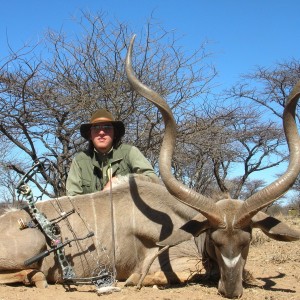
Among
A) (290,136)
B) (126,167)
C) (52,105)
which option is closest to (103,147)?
(126,167)

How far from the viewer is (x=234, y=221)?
10.9 feet

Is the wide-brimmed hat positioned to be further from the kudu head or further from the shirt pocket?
the kudu head

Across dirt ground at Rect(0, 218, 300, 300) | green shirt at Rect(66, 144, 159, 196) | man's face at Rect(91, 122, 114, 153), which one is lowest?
dirt ground at Rect(0, 218, 300, 300)

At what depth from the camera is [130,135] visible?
6941 millimetres

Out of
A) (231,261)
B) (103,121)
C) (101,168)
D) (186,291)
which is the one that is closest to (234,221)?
(231,261)

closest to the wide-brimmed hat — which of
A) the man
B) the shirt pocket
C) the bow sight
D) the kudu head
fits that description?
the man

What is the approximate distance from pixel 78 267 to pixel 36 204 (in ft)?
1.95

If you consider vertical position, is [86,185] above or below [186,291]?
above

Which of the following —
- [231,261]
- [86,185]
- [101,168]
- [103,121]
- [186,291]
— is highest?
[103,121]

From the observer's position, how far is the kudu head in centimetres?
329

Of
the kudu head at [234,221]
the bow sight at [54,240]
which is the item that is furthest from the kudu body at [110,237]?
the kudu head at [234,221]

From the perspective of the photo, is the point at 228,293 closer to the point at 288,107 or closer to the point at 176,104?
the point at 288,107

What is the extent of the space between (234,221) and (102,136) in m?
1.58

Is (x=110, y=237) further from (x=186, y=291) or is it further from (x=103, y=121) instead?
(x=103, y=121)
